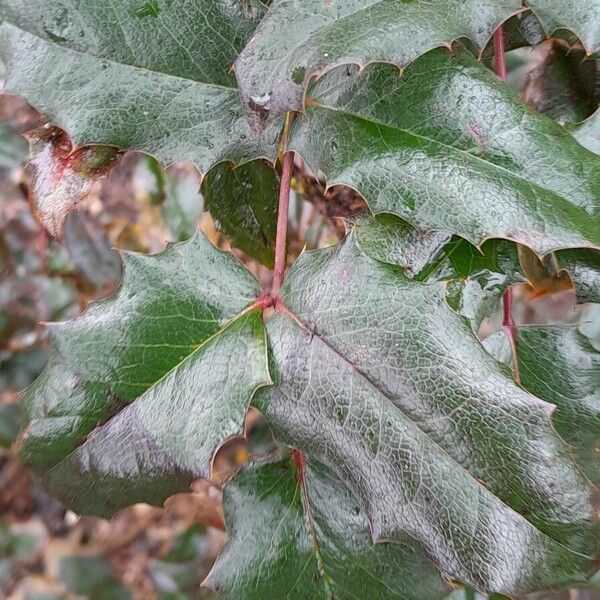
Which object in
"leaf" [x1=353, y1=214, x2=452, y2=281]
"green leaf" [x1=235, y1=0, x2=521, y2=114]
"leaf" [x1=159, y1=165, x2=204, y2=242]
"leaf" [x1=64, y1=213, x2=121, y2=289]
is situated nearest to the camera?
"green leaf" [x1=235, y1=0, x2=521, y2=114]

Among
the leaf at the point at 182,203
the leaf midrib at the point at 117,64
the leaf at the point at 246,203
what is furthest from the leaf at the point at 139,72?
the leaf at the point at 182,203

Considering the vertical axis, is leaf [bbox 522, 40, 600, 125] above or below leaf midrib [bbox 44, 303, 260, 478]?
above

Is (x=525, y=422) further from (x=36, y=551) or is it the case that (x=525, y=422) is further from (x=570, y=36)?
(x=36, y=551)

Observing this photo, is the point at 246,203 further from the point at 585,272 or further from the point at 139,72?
the point at 585,272

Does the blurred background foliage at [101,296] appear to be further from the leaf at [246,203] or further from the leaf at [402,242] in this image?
the leaf at [402,242]

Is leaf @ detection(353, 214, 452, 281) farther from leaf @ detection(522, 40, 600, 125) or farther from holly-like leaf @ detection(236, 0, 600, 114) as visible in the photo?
leaf @ detection(522, 40, 600, 125)

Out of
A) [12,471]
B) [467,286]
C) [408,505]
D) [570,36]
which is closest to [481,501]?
[408,505]

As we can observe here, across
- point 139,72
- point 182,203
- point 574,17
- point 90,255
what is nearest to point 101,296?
point 90,255

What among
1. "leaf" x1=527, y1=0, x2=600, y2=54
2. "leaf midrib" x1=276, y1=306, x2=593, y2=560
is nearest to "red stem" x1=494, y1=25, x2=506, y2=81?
"leaf" x1=527, y1=0, x2=600, y2=54
